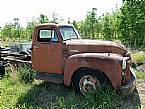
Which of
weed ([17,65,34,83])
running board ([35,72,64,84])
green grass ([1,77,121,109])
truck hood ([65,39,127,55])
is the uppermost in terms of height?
truck hood ([65,39,127,55])

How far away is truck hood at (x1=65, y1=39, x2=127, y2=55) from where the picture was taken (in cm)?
638

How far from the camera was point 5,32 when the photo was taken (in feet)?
113

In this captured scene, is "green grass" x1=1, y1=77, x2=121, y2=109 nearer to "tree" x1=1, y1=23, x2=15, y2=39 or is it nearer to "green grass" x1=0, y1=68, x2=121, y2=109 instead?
"green grass" x1=0, y1=68, x2=121, y2=109

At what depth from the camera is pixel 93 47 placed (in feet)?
21.4

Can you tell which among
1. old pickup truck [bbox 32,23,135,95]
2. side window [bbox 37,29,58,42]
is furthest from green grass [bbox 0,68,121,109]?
side window [bbox 37,29,58,42]

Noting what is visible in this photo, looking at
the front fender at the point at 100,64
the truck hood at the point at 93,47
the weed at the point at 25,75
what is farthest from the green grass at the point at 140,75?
the weed at the point at 25,75

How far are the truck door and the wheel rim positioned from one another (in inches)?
31.5

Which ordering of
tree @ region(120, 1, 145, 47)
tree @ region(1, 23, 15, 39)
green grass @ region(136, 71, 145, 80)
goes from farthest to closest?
tree @ region(1, 23, 15, 39)
tree @ region(120, 1, 145, 47)
green grass @ region(136, 71, 145, 80)

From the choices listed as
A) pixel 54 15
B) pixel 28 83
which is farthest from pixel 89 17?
pixel 28 83

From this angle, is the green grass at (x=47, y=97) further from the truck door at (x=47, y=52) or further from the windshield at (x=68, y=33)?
the windshield at (x=68, y=33)

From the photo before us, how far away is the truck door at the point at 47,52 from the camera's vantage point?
685 cm

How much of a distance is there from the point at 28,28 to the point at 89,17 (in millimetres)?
9526

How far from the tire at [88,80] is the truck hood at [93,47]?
61 centimetres

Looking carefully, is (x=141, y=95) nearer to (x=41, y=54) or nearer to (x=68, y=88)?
(x=68, y=88)
